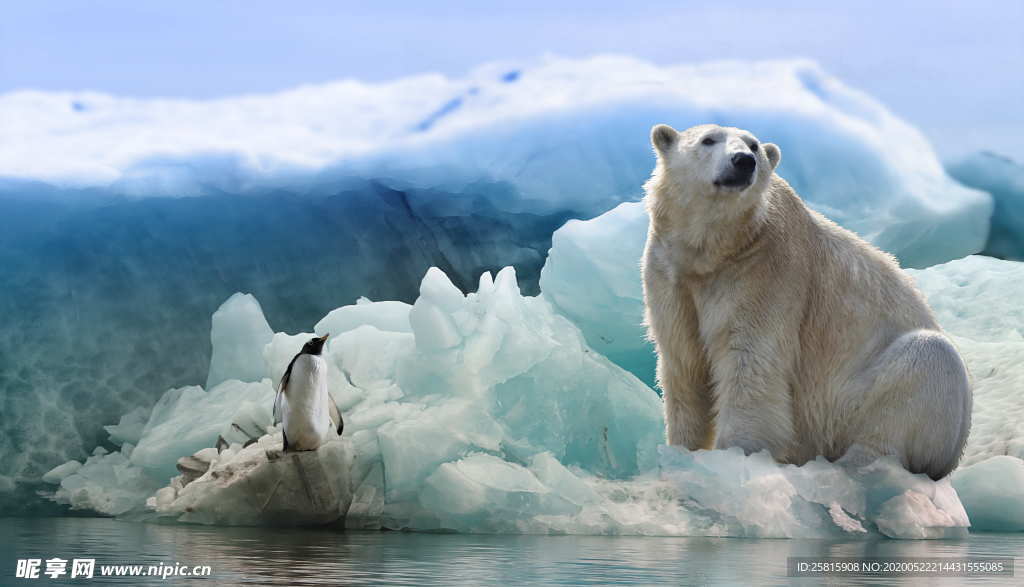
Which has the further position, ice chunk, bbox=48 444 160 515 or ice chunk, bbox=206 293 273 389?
ice chunk, bbox=206 293 273 389

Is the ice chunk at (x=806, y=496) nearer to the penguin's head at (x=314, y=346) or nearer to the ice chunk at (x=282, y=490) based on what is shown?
the ice chunk at (x=282, y=490)

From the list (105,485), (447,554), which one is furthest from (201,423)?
(447,554)

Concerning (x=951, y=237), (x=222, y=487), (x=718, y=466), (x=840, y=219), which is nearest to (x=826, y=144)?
(x=840, y=219)

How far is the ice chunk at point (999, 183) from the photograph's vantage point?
43.4 feet

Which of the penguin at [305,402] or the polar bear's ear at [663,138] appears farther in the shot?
the penguin at [305,402]

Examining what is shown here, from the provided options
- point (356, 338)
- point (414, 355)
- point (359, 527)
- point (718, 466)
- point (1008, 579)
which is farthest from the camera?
point (356, 338)

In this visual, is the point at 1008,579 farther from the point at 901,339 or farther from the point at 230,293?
the point at 230,293

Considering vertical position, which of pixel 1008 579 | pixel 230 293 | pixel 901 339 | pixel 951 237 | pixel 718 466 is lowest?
pixel 1008 579

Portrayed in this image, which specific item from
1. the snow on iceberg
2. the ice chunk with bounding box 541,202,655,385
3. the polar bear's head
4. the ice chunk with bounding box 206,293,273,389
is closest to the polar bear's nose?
the polar bear's head

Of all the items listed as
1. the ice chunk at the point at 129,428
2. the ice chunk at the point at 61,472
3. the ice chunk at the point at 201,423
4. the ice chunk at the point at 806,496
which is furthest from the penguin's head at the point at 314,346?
the ice chunk at the point at 61,472

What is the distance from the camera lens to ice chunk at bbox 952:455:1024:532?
777 cm

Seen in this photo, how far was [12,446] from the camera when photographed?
10.3m

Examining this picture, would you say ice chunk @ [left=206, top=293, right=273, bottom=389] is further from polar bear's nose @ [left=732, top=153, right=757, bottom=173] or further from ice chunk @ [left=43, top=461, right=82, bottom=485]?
polar bear's nose @ [left=732, top=153, right=757, bottom=173]

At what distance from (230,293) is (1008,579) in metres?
8.90
